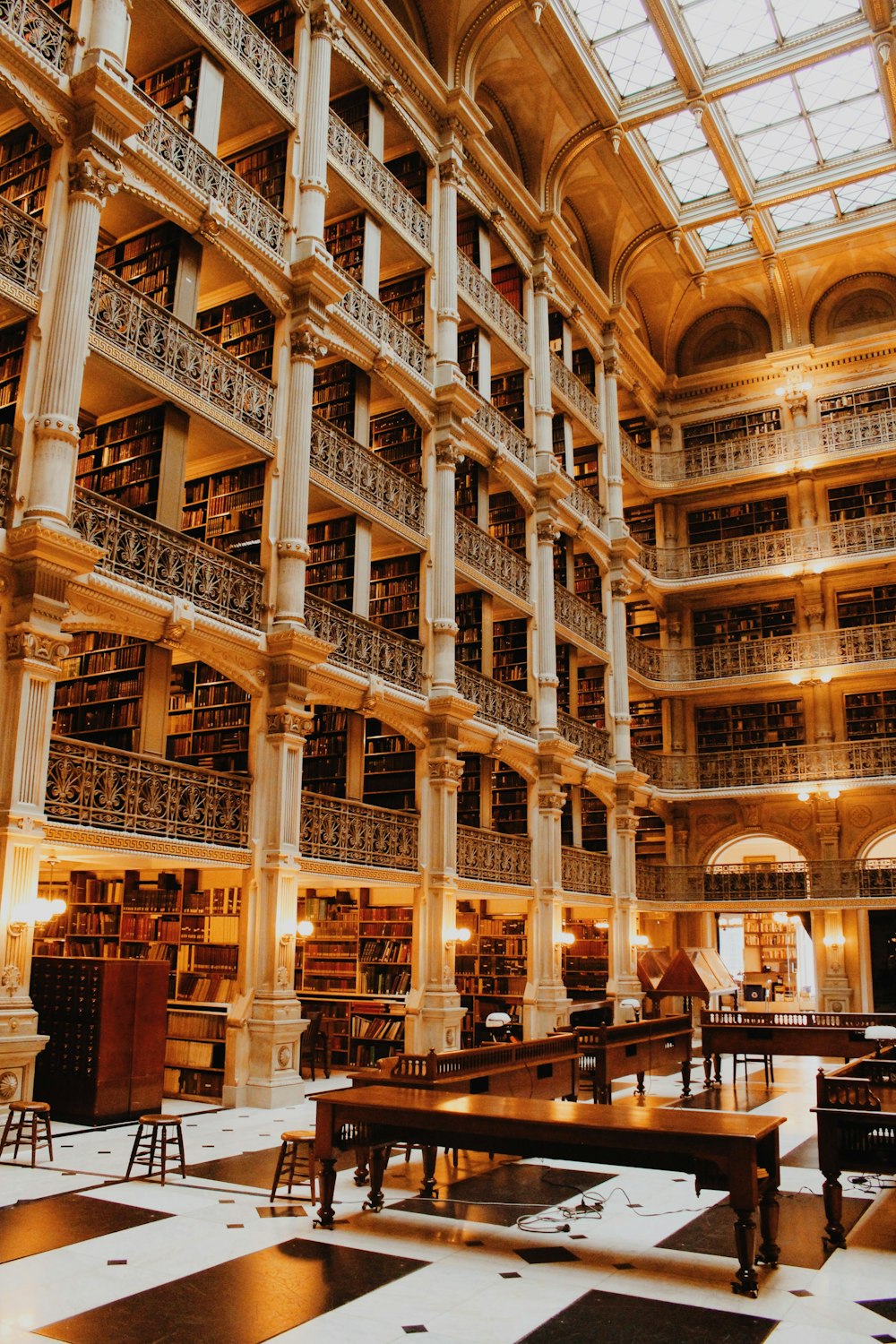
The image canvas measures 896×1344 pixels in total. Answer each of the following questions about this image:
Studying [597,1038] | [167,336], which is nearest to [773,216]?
[167,336]

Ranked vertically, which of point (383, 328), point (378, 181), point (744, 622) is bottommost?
point (744, 622)

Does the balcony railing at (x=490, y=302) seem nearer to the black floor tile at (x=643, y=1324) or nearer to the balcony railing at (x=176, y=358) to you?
the balcony railing at (x=176, y=358)

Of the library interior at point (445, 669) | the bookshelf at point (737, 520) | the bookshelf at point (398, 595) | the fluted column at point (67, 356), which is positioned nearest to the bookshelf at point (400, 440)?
the library interior at point (445, 669)

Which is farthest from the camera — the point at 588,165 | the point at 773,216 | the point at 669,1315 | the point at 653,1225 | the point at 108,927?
the point at 773,216

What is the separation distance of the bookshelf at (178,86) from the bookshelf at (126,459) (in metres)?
2.65

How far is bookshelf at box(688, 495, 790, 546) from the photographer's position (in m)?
20.6

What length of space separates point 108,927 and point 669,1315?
25.7ft

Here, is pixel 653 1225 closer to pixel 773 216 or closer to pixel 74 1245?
pixel 74 1245

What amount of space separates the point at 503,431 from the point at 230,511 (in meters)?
5.32

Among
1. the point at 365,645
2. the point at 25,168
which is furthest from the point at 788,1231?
the point at 25,168

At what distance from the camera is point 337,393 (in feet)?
40.9

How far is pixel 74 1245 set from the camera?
16.0 ft

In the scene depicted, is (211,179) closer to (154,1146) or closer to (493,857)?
(154,1146)

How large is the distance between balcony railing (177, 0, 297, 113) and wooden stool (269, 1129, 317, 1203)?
30.2ft
